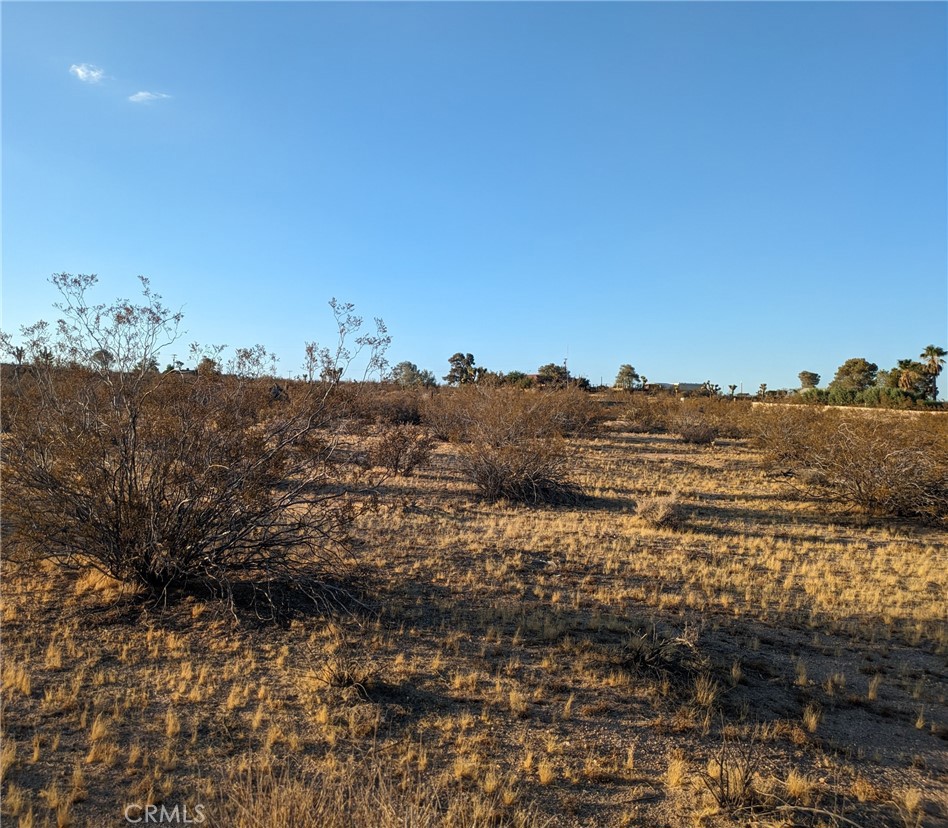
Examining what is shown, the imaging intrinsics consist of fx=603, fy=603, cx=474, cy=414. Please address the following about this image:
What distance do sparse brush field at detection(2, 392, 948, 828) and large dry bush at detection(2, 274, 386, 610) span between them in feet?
1.74

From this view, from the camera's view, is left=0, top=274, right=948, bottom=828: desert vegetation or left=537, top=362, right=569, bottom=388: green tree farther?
left=537, top=362, right=569, bottom=388: green tree

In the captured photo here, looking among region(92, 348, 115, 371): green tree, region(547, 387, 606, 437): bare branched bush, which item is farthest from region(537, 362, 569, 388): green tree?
region(92, 348, 115, 371): green tree

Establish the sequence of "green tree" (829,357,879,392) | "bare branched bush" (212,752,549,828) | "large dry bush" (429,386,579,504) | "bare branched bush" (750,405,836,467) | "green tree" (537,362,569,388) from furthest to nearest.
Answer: "green tree" (829,357,879,392) < "green tree" (537,362,569,388) < "bare branched bush" (750,405,836,467) < "large dry bush" (429,386,579,504) < "bare branched bush" (212,752,549,828)

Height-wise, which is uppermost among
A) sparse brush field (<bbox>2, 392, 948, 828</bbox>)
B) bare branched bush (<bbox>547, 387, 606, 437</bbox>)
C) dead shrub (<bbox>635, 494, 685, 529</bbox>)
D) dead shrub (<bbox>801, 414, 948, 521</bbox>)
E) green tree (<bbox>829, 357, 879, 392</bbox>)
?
green tree (<bbox>829, 357, 879, 392</bbox>)

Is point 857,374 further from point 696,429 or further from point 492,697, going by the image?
point 492,697

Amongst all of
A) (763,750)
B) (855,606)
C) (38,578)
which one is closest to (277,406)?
(38,578)

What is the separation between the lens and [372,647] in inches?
237

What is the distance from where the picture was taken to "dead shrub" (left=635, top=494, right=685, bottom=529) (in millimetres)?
12867

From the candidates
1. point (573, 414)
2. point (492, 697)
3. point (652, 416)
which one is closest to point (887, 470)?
point (573, 414)

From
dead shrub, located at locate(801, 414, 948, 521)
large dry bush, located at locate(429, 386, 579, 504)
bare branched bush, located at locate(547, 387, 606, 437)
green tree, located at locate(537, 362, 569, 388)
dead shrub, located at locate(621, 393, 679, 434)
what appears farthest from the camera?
dead shrub, located at locate(621, 393, 679, 434)

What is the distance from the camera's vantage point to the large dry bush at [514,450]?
15.4 metres

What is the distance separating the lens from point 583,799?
3828 mm

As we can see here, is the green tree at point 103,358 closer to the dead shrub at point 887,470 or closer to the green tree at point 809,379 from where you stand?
the dead shrub at point 887,470

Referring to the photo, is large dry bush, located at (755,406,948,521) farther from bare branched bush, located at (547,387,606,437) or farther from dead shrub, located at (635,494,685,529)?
bare branched bush, located at (547,387,606,437)
